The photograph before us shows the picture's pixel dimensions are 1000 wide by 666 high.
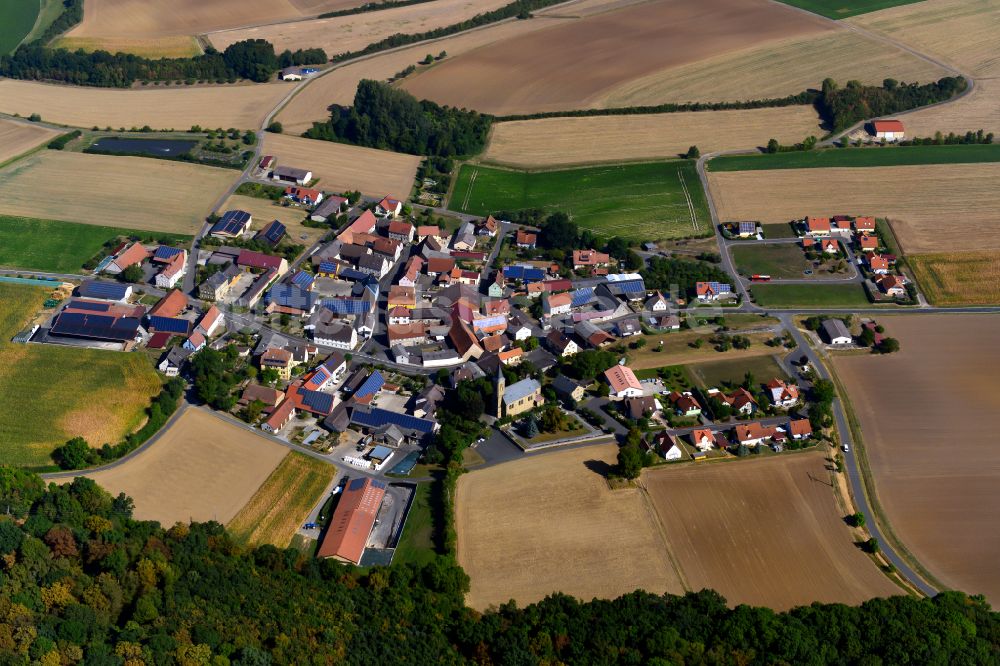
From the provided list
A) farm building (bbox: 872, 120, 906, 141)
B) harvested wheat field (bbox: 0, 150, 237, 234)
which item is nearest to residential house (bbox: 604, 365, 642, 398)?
harvested wheat field (bbox: 0, 150, 237, 234)

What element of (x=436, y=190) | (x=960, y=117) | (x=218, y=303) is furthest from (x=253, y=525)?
(x=960, y=117)

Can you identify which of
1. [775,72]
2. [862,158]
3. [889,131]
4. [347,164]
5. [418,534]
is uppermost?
[775,72]

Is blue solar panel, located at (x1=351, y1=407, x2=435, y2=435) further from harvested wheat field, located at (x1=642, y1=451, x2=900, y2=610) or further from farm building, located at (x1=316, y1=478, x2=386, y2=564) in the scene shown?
harvested wheat field, located at (x1=642, y1=451, x2=900, y2=610)

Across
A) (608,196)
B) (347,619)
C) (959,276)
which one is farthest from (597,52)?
(347,619)

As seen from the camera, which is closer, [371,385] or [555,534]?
[555,534]

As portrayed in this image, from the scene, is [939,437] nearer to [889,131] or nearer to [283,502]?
[283,502]

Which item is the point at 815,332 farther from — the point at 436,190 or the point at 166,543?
the point at 166,543
